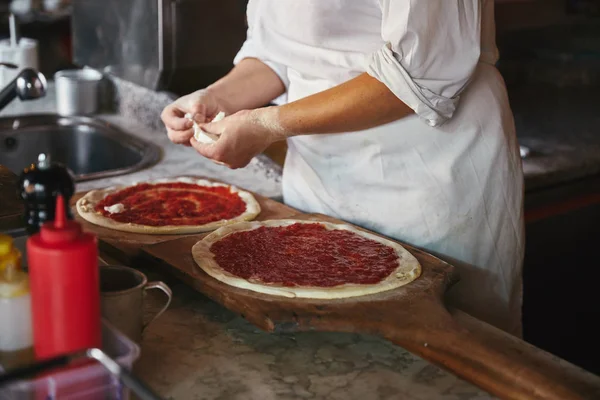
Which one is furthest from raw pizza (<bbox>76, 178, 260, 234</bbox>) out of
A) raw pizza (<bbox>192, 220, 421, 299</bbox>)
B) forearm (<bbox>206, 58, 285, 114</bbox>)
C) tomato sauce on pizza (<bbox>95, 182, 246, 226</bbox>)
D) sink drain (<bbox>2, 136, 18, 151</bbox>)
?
sink drain (<bbox>2, 136, 18, 151</bbox>)

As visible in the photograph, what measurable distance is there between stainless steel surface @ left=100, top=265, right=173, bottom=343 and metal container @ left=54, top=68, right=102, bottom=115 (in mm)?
1780

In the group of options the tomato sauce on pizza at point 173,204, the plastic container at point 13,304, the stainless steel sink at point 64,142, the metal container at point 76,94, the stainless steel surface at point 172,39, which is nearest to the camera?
the plastic container at point 13,304

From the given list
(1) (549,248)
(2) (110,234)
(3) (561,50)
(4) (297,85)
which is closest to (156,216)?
(2) (110,234)

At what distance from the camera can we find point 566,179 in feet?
8.60

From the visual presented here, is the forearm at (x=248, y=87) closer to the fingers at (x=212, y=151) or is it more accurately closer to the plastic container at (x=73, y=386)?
the fingers at (x=212, y=151)

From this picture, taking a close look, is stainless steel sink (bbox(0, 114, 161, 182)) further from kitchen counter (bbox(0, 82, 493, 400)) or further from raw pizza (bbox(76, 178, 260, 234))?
kitchen counter (bbox(0, 82, 493, 400))

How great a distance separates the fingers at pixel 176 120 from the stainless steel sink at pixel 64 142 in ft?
2.42

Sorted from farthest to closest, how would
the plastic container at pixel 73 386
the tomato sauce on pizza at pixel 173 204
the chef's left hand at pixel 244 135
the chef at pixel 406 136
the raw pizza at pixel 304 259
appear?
the tomato sauce on pizza at pixel 173 204 < the chef's left hand at pixel 244 135 < the chef at pixel 406 136 < the raw pizza at pixel 304 259 < the plastic container at pixel 73 386

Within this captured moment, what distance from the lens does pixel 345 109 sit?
1.69m

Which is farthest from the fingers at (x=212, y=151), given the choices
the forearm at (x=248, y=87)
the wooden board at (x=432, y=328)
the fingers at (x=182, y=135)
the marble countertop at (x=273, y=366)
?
the marble countertop at (x=273, y=366)

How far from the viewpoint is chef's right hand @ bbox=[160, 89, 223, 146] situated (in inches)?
78.4

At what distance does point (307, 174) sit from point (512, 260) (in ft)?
1.78

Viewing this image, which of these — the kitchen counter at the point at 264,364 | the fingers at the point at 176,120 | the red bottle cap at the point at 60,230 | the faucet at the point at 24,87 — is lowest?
the kitchen counter at the point at 264,364

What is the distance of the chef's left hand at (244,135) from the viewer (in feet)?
5.78
